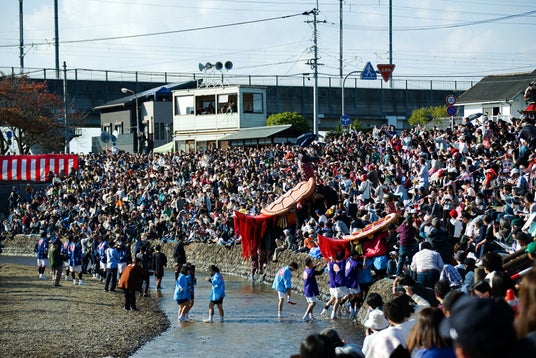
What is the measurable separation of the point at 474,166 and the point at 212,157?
756 inches

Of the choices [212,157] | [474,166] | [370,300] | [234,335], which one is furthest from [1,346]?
[212,157]

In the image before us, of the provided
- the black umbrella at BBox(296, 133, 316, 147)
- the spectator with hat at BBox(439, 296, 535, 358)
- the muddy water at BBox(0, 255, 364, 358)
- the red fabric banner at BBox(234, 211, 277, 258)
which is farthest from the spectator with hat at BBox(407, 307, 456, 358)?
the black umbrella at BBox(296, 133, 316, 147)

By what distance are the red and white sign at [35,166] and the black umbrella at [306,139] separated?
709 inches

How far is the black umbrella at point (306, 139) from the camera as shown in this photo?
34.6m

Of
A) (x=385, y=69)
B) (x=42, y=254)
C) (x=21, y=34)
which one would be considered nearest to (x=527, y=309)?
(x=42, y=254)

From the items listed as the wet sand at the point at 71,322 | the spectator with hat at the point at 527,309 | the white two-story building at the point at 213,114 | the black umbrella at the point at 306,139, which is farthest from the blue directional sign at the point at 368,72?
the spectator with hat at the point at 527,309

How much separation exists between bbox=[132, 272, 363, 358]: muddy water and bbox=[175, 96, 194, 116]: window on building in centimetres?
3280

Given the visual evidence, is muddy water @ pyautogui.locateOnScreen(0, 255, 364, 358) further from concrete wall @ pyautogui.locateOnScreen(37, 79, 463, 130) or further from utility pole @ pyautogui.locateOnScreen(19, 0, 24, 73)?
utility pole @ pyautogui.locateOnScreen(19, 0, 24, 73)

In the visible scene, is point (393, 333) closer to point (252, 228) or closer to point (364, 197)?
point (364, 197)

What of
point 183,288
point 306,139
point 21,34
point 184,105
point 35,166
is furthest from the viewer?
point 21,34

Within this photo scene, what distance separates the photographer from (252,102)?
183 feet

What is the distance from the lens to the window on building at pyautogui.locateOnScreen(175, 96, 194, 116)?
5659 cm

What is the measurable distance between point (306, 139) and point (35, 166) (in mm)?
21592

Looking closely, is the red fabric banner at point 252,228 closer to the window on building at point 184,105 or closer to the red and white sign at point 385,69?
the red and white sign at point 385,69
